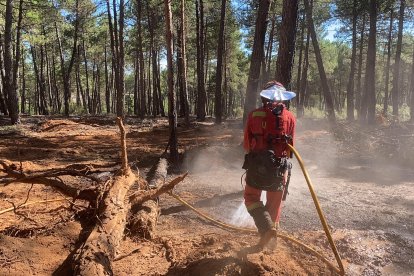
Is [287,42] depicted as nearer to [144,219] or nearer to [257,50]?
[257,50]

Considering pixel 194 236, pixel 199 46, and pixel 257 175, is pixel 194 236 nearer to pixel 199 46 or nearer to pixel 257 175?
pixel 257 175

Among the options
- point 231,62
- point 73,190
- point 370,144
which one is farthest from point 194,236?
point 231,62

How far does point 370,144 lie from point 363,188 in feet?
17.4

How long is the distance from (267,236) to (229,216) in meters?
1.93

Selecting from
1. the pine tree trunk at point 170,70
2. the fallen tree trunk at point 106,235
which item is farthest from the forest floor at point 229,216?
the pine tree trunk at point 170,70

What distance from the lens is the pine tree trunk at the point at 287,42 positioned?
923cm

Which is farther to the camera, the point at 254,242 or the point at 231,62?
the point at 231,62

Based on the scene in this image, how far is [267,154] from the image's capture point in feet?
13.5

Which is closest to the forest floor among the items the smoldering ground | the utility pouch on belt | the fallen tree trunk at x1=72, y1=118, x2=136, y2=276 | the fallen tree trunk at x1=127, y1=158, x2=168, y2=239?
the smoldering ground

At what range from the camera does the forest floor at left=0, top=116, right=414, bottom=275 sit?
3.94 meters

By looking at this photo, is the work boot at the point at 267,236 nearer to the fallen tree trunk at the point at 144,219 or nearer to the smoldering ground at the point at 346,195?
the smoldering ground at the point at 346,195

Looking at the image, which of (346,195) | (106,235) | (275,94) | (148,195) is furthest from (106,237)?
(346,195)

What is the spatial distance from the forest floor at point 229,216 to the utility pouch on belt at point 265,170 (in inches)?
31.9

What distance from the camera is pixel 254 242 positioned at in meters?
4.54
